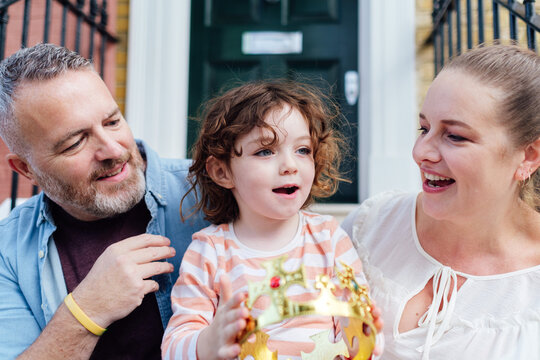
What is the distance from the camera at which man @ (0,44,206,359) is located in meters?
1.42

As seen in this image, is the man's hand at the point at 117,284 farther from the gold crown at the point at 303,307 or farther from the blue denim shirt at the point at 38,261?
the gold crown at the point at 303,307

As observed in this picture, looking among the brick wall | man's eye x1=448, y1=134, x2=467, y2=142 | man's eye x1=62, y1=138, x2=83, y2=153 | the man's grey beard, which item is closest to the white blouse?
man's eye x1=448, y1=134, x2=467, y2=142

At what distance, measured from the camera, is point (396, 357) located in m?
1.33

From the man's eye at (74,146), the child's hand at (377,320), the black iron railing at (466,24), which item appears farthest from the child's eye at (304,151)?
the black iron railing at (466,24)

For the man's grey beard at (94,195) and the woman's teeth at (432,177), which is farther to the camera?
the man's grey beard at (94,195)

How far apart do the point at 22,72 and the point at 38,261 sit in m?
0.66

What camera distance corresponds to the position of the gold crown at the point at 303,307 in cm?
90

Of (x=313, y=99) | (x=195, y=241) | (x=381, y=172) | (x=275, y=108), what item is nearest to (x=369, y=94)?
(x=381, y=172)

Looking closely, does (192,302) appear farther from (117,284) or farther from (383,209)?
(383,209)

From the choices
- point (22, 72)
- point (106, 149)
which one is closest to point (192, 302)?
point (106, 149)

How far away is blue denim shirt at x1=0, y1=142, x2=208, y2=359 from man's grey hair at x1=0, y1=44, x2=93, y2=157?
260mm

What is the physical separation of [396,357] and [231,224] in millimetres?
645

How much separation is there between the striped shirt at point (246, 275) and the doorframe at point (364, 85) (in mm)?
1627

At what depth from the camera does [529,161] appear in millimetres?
1289
